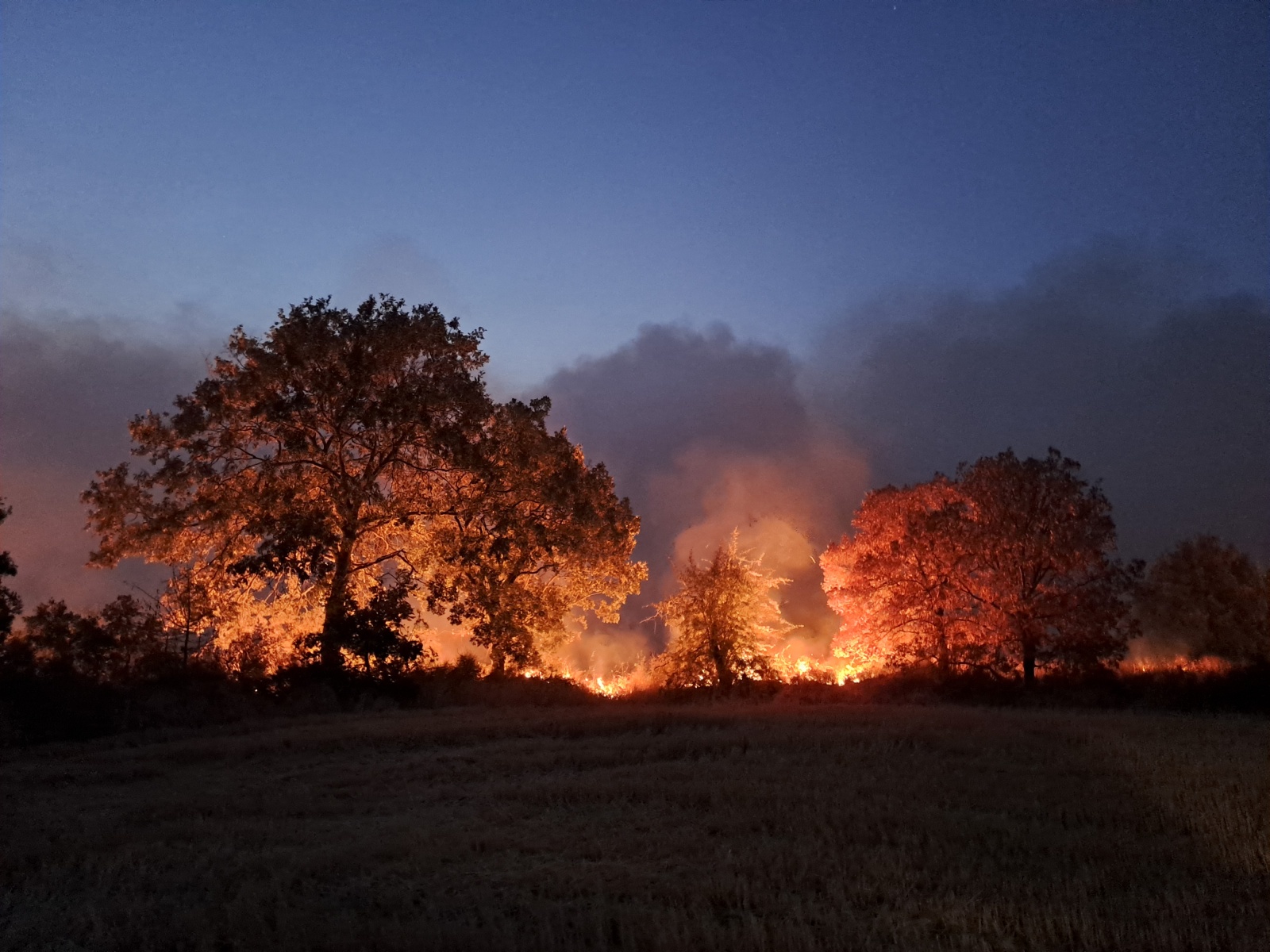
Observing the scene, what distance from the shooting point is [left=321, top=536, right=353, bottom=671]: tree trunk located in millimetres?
26484

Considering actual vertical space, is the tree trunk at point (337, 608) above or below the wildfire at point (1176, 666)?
above

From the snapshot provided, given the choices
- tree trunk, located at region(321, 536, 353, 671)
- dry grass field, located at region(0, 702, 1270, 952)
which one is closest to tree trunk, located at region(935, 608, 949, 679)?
dry grass field, located at region(0, 702, 1270, 952)

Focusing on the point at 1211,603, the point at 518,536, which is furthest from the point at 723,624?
the point at 1211,603

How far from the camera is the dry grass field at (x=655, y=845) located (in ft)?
19.9

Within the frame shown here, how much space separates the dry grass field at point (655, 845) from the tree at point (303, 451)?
1340 cm

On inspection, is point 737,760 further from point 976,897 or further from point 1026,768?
point 976,897

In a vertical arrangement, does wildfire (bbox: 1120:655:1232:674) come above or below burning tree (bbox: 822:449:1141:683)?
below

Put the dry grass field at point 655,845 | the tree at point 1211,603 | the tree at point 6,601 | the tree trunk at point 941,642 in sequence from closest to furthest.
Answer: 1. the dry grass field at point 655,845
2. the tree at point 6,601
3. the tree trunk at point 941,642
4. the tree at point 1211,603

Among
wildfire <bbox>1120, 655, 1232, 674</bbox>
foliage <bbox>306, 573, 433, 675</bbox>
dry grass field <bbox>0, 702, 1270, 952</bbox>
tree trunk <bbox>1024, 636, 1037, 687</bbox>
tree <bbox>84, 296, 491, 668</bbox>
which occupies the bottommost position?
dry grass field <bbox>0, 702, 1270, 952</bbox>

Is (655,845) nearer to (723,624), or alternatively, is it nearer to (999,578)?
(723,624)

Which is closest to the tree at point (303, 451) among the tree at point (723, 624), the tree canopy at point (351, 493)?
the tree canopy at point (351, 493)

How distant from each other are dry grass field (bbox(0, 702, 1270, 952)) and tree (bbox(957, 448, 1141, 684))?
53.2 feet

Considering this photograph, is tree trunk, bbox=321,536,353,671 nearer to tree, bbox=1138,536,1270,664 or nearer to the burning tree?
the burning tree

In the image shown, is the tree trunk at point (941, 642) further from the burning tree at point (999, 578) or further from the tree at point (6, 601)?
the tree at point (6, 601)
